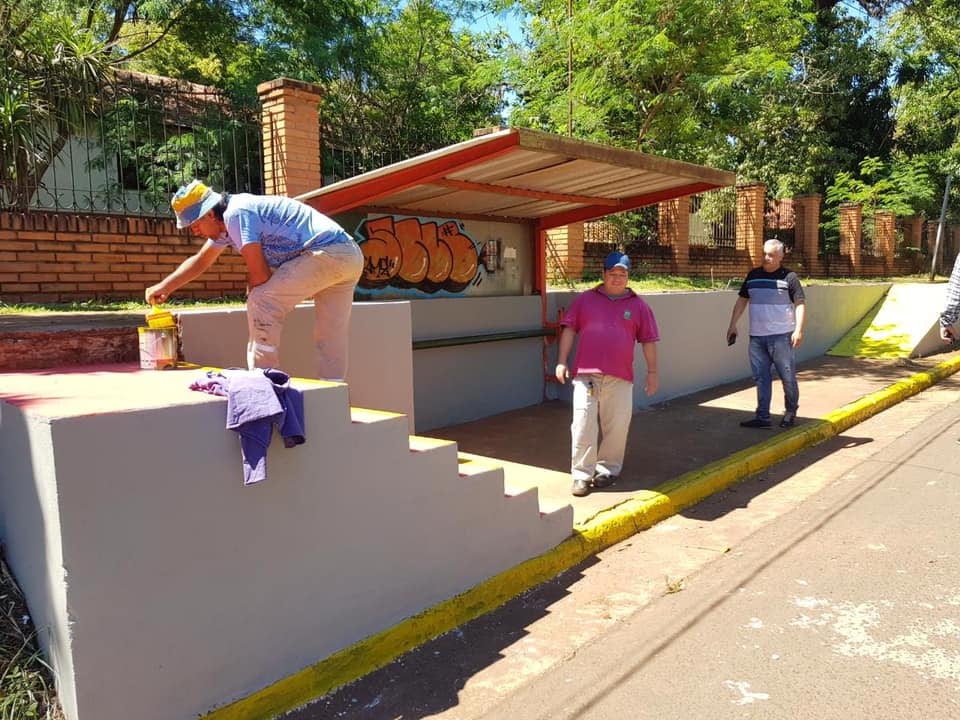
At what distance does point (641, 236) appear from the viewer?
1430cm

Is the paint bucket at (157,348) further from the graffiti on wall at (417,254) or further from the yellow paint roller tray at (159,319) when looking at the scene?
the graffiti on wall at (417,254)

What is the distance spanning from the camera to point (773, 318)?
24.3 feet

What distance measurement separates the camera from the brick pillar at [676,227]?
568 inches

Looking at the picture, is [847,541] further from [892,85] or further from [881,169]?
[892,85]

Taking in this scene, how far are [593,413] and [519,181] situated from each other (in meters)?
2.60

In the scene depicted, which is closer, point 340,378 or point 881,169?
point 340,378

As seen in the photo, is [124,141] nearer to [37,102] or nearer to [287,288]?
[37,102]

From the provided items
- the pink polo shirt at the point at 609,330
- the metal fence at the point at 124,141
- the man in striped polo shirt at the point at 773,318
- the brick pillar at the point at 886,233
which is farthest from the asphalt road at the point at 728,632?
the brick pillar at the point at 886,233

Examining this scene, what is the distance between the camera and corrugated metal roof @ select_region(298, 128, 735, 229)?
5527 millimetres

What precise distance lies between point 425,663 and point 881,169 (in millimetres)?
25740

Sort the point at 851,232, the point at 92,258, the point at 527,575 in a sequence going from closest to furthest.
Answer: the point at 527,575 < the point at 92,258 < the point at 851,232

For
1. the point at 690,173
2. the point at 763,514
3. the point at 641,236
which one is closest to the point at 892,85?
the point at 641,236

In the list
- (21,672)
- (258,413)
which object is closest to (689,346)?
(258,413)

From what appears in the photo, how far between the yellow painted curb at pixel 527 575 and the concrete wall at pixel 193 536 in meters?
0.06
